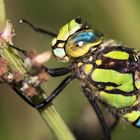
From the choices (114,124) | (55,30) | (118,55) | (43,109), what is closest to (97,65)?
(118,55)

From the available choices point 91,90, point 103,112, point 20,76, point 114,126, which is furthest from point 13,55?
point 114,126

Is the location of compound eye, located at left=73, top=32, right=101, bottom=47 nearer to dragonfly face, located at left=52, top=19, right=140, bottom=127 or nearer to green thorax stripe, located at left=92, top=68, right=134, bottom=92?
dragonfly face, located at left=52, top=19, right=140, bottom=127

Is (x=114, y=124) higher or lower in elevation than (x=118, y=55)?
lower

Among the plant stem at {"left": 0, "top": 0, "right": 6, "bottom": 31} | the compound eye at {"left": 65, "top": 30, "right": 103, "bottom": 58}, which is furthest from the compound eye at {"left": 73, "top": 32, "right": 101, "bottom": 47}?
the plant stem at {"left": 0, "top": 0, "right": 6, "bottom": 31}

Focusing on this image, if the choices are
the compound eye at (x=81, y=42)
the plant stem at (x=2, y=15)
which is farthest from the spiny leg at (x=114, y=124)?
the plant stem at (x=2, y=15)

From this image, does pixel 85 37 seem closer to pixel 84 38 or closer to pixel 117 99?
pixel 84 38

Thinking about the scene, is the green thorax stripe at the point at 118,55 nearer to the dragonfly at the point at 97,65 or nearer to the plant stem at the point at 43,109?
the dragonfly at the point at 97,65

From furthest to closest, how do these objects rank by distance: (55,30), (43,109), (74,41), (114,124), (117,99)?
(55,30), (114,124), (117,99), (74,41), (43,109)

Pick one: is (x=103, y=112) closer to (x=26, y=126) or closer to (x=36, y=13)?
(x=26, y=126)
